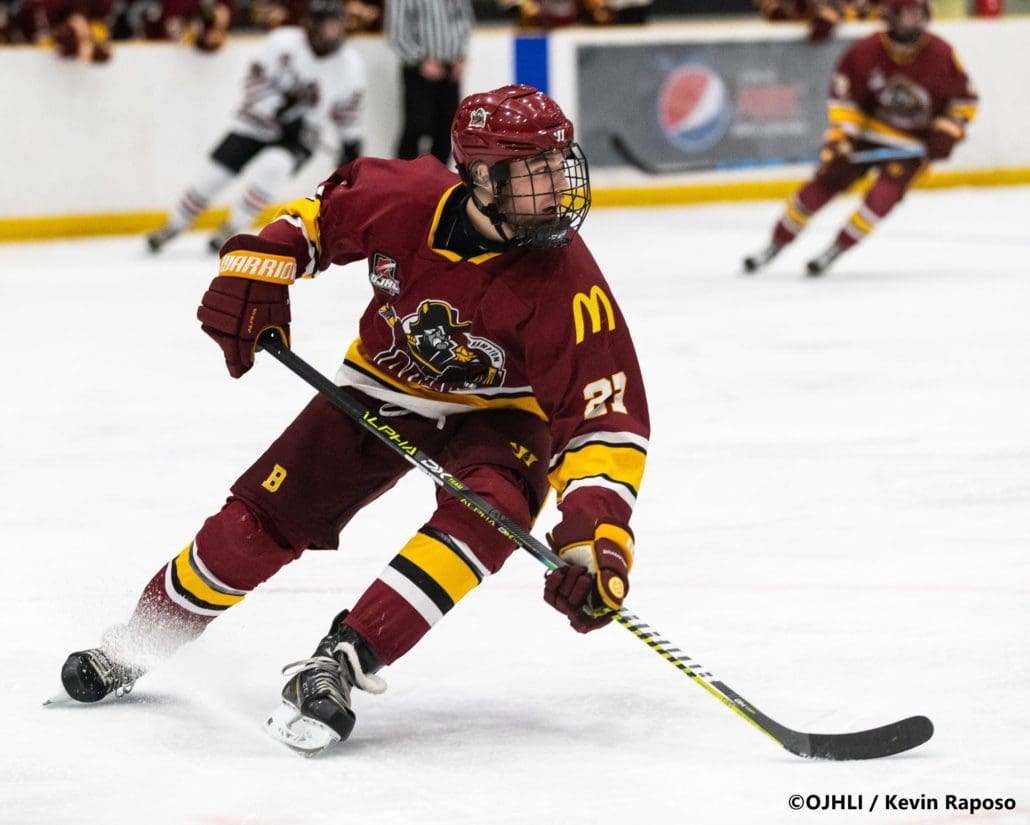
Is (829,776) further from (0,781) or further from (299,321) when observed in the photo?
(299,321)

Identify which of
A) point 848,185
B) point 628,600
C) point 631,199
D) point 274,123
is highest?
point 628,600

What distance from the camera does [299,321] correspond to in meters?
6.17

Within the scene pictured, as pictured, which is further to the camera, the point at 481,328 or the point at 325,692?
the point at 481,328

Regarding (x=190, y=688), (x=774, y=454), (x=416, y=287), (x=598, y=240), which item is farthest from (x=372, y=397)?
(x=598, y=240)

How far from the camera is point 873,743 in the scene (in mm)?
2289

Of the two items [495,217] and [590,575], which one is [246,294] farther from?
[590,575]

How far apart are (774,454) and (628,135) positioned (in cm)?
552

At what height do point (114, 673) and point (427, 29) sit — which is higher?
point (114, 673)

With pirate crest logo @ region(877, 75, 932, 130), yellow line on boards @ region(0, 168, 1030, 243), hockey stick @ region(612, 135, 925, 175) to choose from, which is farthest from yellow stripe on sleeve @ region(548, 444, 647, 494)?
yellow line on boards @ region(0, 168, 1030, 243)

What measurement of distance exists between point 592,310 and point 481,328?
0.15 metres

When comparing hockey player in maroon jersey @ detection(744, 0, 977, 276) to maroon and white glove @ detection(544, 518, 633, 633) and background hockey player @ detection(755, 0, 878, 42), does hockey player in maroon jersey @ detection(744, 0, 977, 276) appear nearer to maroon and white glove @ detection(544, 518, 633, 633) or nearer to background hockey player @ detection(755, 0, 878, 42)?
background hockey player @ detection(755, 0, 878, 42)

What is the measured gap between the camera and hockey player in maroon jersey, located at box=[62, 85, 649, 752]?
2.34m

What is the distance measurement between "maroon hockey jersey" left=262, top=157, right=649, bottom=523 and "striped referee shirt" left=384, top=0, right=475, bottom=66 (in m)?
6.24

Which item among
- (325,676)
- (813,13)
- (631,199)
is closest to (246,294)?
(325,676)
